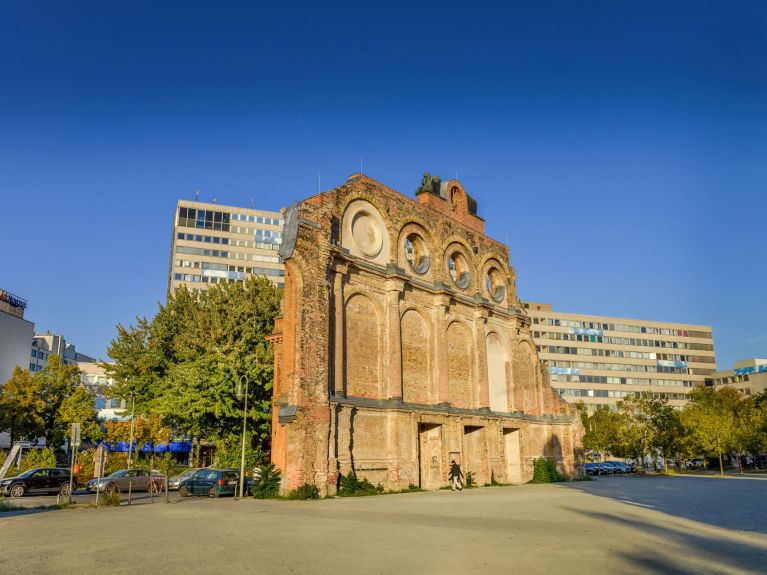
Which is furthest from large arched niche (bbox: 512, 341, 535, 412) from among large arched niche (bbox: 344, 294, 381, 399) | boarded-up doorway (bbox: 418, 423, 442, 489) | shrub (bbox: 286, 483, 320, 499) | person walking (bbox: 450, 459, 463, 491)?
shrub (bbox: 286, 483, 320, 499)

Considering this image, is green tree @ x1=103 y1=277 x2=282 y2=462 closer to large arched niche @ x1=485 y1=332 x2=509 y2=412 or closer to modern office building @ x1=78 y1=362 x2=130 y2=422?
large arched niche @ x1=485 y1=332 x2=509 y2=412

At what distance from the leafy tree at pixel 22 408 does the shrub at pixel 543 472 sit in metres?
34.8

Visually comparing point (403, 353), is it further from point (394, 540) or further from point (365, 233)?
point (394, 540)

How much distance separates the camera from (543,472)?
38.0m

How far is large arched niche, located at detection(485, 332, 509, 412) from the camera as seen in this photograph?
37.5 m

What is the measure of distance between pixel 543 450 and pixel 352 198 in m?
22.7

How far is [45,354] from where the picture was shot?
97562 millimetres

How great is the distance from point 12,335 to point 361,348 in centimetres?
5991

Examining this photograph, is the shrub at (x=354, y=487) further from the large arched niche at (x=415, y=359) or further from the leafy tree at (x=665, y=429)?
the leafy tree at (x=665, y=429)

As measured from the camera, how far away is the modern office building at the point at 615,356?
337 feet

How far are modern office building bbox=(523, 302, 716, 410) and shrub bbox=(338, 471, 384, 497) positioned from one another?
77.9 m

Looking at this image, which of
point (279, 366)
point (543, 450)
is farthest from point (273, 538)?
point (543, 450)

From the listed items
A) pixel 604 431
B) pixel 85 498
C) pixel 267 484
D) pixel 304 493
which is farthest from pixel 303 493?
pixel 604 431

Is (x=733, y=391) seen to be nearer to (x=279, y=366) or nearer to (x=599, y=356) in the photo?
(x=599, y=356)
